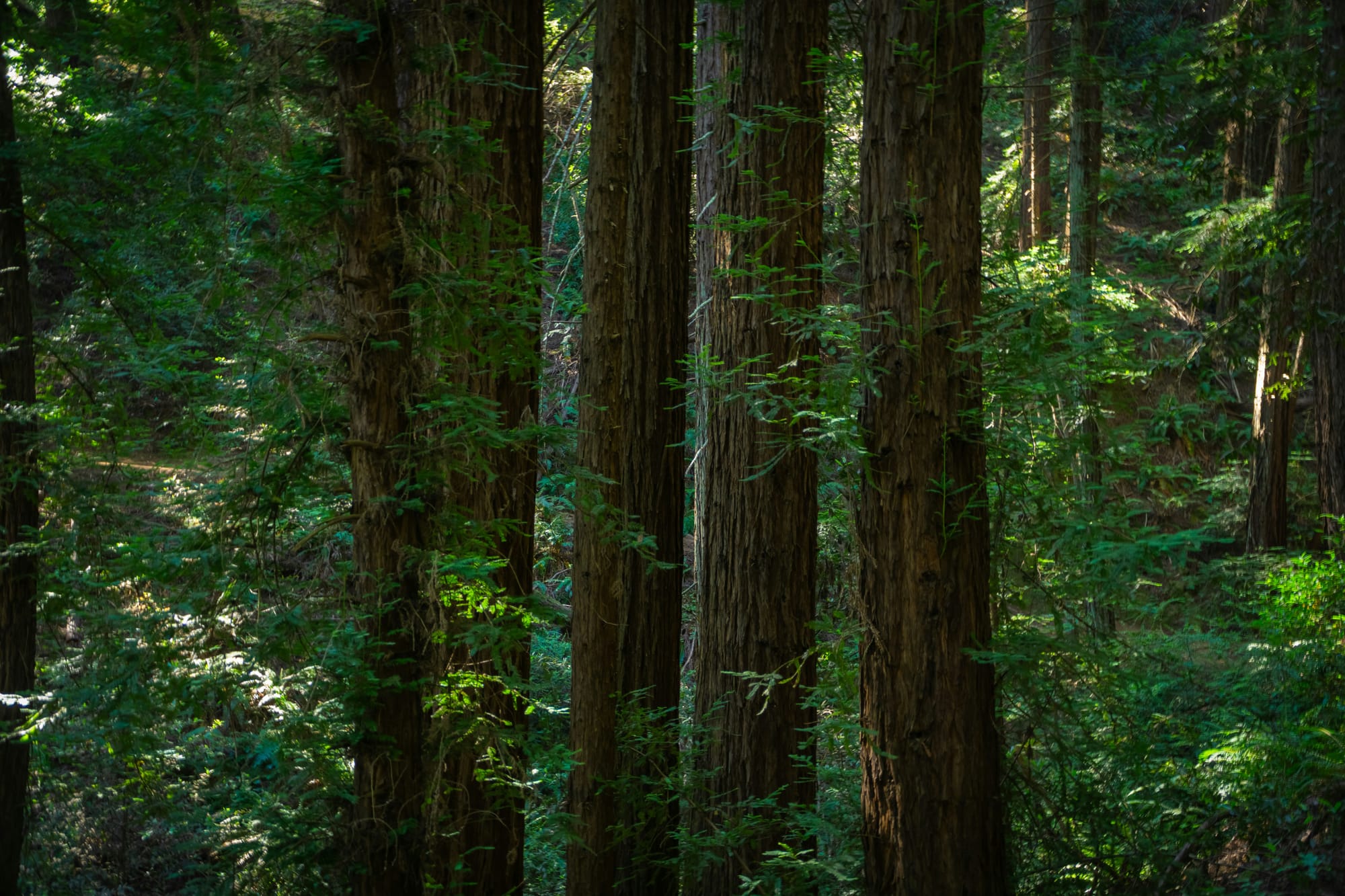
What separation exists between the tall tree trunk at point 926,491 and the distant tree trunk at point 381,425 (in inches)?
81.7

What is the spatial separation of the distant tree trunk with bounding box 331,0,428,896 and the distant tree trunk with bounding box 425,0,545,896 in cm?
19

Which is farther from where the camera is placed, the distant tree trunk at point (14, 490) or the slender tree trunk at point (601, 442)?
the distant tree trunk at point (14, 490)

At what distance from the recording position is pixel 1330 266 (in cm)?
1009

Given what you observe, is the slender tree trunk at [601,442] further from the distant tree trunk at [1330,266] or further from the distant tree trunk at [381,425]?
the distant tree trunk at [1330,266]

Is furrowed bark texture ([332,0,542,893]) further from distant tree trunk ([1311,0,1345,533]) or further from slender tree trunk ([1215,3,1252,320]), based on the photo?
slender tree trunk ([1215,3,1252,320])

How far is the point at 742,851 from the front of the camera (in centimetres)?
Answer: 670

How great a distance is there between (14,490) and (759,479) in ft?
18.9

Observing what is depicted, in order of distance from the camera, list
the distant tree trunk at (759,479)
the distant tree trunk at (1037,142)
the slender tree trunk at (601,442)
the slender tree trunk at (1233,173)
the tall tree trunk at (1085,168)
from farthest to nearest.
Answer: the distant tree trunk at (1037,142), the slender tree trunk at (1233,173), the tall tree trunk at (1085,168), the distant tree trunk at (759,479), the slender tree trunk at (601,442)

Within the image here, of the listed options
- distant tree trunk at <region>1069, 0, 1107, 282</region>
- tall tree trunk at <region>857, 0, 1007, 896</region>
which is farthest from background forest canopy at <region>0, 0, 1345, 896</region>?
distant tree trunk at <region>1069, 0, 1107, 282</region>

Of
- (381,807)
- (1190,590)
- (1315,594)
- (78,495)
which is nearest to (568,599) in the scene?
(78,495)

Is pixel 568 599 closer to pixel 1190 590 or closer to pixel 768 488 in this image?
pixel 768 488

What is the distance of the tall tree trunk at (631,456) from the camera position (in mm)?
6309

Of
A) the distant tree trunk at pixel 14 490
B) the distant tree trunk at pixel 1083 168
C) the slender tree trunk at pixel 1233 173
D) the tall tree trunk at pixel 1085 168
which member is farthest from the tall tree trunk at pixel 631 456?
the slender tree trunk at pixel 1233 173

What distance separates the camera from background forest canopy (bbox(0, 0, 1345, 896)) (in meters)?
4.43
